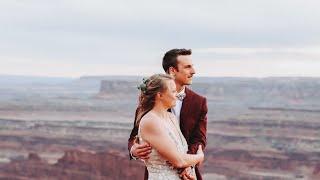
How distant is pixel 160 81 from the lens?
13.1 ft

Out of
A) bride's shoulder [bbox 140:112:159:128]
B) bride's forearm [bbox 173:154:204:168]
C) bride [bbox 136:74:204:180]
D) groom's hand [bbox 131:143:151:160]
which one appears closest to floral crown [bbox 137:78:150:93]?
bride [bbox 136:74:204:180]

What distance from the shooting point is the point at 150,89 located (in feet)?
13.1

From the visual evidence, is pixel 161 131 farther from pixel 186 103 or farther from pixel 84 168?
pixel 84 168

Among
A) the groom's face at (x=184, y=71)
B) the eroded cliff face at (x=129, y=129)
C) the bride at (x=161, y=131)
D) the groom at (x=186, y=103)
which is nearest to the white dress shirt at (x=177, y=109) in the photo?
the groom at (x=186, y=103)

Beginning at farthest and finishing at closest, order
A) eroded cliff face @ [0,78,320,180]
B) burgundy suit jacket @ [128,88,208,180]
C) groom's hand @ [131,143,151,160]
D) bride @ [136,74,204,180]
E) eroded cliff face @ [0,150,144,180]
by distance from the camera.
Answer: eroded cliff face @ [0,78,320,180], eroded cliff face @ [0,150,144,180], burgundy suit jacket @ [128,88,208,180], groom's hand @ [131,143,151,160], bride @ [136,74,204,180]

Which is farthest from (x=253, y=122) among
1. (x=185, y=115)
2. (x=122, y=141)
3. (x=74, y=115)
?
(x=185, y=115)

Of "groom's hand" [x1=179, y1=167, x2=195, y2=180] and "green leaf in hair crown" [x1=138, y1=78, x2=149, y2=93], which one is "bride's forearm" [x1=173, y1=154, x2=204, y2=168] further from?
"green leaf in hair crown" [x1=138, y1=78, x2=149, y2=93]

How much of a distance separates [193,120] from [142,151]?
0.48 meters

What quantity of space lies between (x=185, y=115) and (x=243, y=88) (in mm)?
128026

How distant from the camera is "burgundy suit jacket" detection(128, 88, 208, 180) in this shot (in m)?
4.34

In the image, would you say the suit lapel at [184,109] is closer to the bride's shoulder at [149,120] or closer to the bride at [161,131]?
the bride at [161,131]

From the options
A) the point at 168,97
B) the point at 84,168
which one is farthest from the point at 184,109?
the point at 84,168

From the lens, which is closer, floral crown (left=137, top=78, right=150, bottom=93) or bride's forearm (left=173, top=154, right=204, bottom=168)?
bride's forearm (left=173, top=154, right=204, bottom=168)

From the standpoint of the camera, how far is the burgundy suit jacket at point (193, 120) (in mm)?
4340
